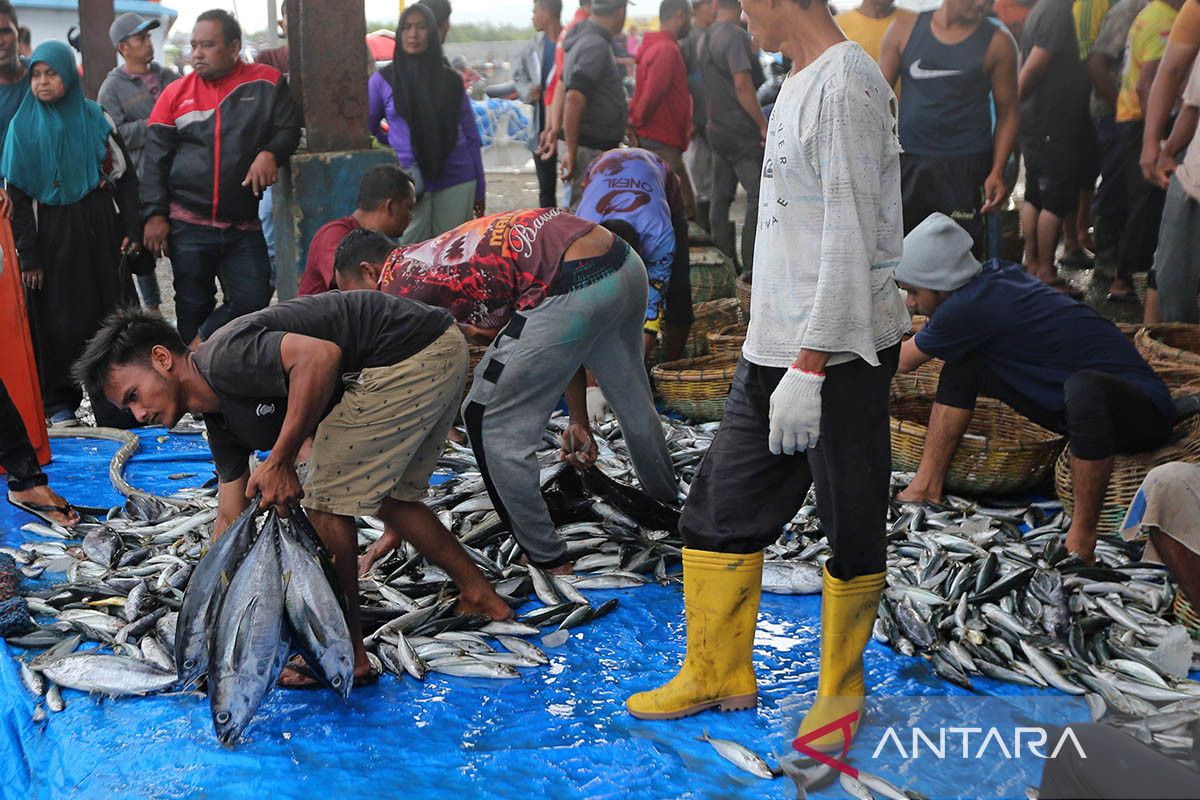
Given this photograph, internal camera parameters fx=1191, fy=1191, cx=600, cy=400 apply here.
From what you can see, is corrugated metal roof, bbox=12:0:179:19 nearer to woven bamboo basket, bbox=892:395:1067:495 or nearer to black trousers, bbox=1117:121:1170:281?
black trousers, bbox=1117:121:1170:281

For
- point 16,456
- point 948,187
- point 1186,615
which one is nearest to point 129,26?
point 16,456

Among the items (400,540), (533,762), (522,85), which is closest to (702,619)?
(533,762)

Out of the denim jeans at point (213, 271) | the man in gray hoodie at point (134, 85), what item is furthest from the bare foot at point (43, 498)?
the man in gray hoodie at point (134, 85)

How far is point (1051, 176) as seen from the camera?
8.50 metres

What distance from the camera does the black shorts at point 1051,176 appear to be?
8.36 m

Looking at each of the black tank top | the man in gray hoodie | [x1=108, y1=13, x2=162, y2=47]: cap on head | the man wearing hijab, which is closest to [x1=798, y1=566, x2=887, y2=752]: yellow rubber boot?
the black tank top

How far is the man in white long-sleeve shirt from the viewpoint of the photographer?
2920 millimetres

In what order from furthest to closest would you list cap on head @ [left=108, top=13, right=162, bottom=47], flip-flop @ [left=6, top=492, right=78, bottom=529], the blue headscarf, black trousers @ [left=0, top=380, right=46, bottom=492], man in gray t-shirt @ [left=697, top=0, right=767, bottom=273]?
man in gray t-shirt @ [left=697, top=0, right=767, bottom=273], cap on head @ [left=108, top=13, right=162, bottom=47], the blue headscarf, black trousers @ [left=0, top=380, right=46, bottom=492], flip-flop @ [left=6, top=492, right=78, bottom=529]

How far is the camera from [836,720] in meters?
3.28

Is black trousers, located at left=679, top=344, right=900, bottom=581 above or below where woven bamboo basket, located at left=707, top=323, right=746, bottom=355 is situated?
above

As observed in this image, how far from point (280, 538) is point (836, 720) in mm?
1658

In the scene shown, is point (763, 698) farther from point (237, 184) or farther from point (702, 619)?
point (237, 184)

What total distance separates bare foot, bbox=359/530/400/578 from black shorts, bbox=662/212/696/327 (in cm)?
235

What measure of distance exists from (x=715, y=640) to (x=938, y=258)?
6.63 feet
